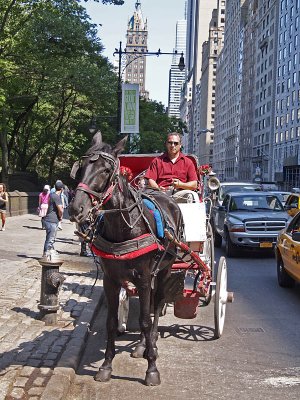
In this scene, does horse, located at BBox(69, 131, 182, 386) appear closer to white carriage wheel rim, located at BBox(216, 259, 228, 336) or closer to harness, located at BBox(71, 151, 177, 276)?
harness, located at BBox(71, 151, 177, 276)

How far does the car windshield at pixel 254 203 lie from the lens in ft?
57.0

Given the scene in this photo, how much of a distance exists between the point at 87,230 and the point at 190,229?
2365 mm

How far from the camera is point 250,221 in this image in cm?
1588

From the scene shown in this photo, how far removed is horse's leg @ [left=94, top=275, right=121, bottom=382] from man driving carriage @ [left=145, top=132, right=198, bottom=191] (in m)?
2.02

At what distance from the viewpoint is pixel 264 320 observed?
843cm

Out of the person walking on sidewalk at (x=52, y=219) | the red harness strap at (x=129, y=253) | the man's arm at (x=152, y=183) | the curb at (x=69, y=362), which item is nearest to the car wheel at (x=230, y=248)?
the person walking on sidewalk at (x=52, y=219)

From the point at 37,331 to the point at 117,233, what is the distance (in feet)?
8.90

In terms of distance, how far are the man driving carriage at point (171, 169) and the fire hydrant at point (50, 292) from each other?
1.89 m

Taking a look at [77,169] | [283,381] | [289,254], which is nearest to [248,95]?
[289,254]

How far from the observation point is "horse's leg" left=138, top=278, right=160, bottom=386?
5211mm

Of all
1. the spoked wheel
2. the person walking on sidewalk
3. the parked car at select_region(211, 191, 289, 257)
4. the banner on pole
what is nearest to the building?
the banner on pole

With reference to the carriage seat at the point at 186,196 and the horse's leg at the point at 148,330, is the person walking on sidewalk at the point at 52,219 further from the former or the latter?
the horse's leg at the point at 148,330

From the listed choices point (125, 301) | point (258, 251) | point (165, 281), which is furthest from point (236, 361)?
point (258, 251)

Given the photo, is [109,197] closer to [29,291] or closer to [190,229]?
[190,229]
